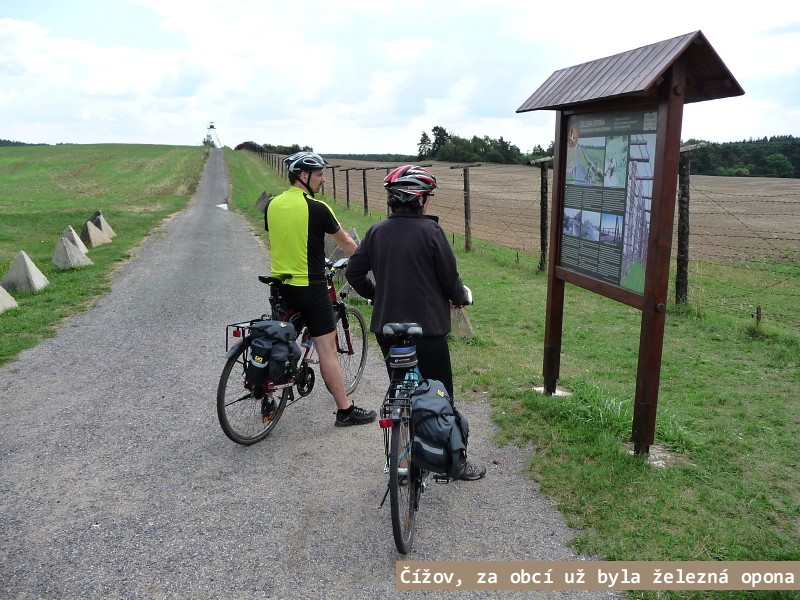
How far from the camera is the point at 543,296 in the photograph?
33.4ft

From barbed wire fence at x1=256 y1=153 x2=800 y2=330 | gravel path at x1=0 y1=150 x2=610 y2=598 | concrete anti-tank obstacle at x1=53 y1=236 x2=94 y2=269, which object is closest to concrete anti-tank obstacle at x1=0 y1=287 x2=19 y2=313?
gravel path at x1=0 y1=150 x2=610 y2=598

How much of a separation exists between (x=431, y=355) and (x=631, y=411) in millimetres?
2186

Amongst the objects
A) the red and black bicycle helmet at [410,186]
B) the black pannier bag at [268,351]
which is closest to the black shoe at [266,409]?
the black pannier bag at [268,351]

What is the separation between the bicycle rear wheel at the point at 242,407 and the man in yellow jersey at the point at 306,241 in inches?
20.5

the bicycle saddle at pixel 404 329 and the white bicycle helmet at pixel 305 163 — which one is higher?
the white bicycle helmet at pixel 305 163

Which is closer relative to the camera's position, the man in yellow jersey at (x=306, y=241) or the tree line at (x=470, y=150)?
the man in yellow jersey at (x=306, y=241)

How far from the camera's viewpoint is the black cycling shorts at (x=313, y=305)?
16.3ft

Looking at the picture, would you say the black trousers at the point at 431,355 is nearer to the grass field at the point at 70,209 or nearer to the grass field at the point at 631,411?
the grass field at the point at 631,411

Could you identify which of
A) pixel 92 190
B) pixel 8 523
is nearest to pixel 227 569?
pixel 8 523

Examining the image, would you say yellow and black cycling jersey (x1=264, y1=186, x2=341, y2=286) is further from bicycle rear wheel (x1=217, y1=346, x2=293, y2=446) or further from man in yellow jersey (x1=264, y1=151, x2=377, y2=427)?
bicycle rear wheel (x1=217, y1=346, x2=293, y2=446)

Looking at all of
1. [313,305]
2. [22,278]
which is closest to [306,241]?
[313,305]

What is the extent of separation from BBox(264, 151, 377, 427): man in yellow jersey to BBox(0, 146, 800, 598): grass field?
1.69 metres

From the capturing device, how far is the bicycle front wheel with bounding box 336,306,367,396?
6055mm

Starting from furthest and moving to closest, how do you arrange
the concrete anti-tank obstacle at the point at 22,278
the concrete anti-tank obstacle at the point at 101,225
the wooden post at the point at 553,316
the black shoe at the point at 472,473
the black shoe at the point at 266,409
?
1. the concrete anti-tank obstacle at the point at 101,225
2. the concrete anti-tank obstacle at the point at 22,278
3. the wooden post at the point at 553,316
4. the black shoe at the point at 266,409
5. the black shoe at the point at 472,473
